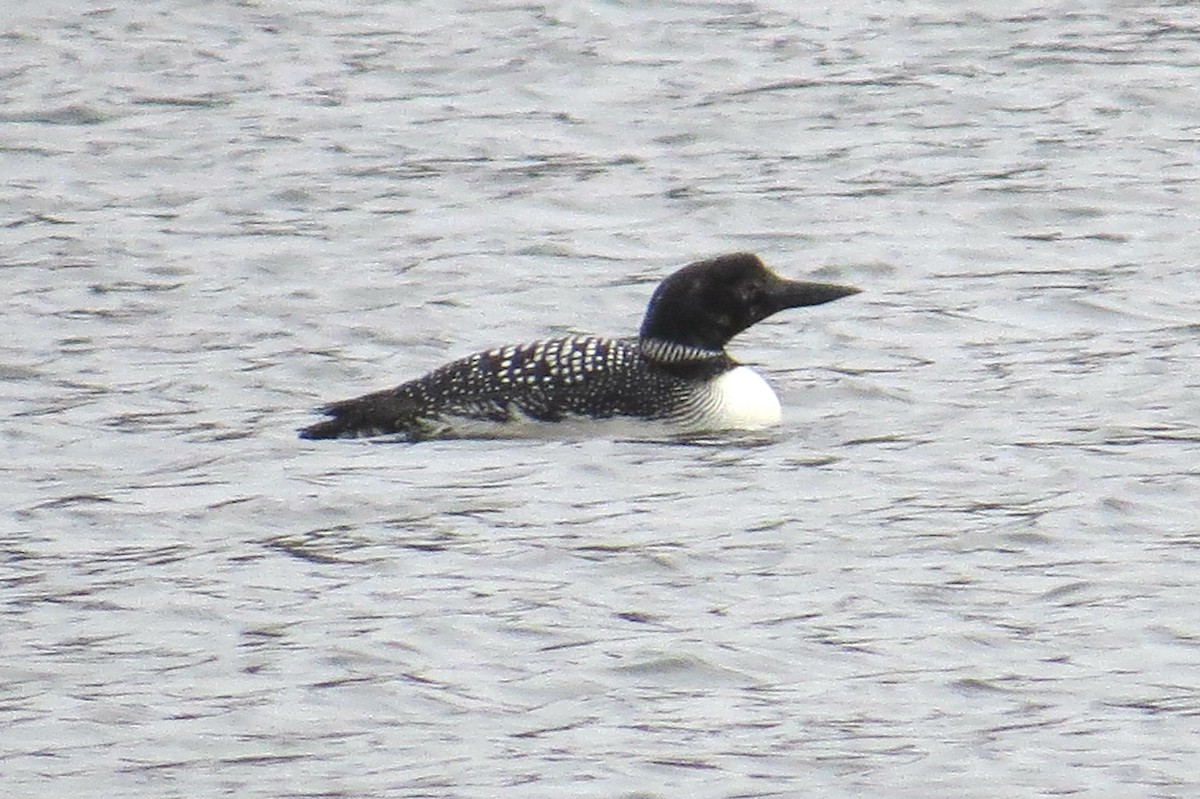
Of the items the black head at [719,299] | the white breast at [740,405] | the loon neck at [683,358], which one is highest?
the black head at [719,299]

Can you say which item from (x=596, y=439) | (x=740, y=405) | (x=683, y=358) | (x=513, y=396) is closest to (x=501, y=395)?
(x=513, y=396)

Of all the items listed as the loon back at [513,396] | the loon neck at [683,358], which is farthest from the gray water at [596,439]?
the loon neck at [683,358]

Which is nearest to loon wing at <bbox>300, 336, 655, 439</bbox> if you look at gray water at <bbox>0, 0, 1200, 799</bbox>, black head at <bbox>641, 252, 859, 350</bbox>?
gray water at <bbox>0, 0, 1200, 799</bbox>

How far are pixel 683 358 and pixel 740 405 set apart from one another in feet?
0.82

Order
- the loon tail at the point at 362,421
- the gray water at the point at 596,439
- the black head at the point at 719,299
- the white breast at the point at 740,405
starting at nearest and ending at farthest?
the gray water at the point at 596,439 → the loon tail at the point at 362,421 → the white breast at the point at 740,405 → the black head at the point at 719,299

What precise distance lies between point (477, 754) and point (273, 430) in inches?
129

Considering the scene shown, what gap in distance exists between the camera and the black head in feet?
31.1

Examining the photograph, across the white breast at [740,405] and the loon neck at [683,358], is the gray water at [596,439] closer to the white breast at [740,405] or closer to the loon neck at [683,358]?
the white breast at [740,405]

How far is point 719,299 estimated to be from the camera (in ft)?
31.3

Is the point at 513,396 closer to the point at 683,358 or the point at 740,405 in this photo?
the point at 683,358

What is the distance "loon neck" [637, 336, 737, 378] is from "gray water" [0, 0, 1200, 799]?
32 cm

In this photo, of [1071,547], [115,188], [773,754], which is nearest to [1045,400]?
[1071,547]

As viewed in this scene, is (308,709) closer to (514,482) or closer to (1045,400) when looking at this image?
(514,482)

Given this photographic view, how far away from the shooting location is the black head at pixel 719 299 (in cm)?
948
